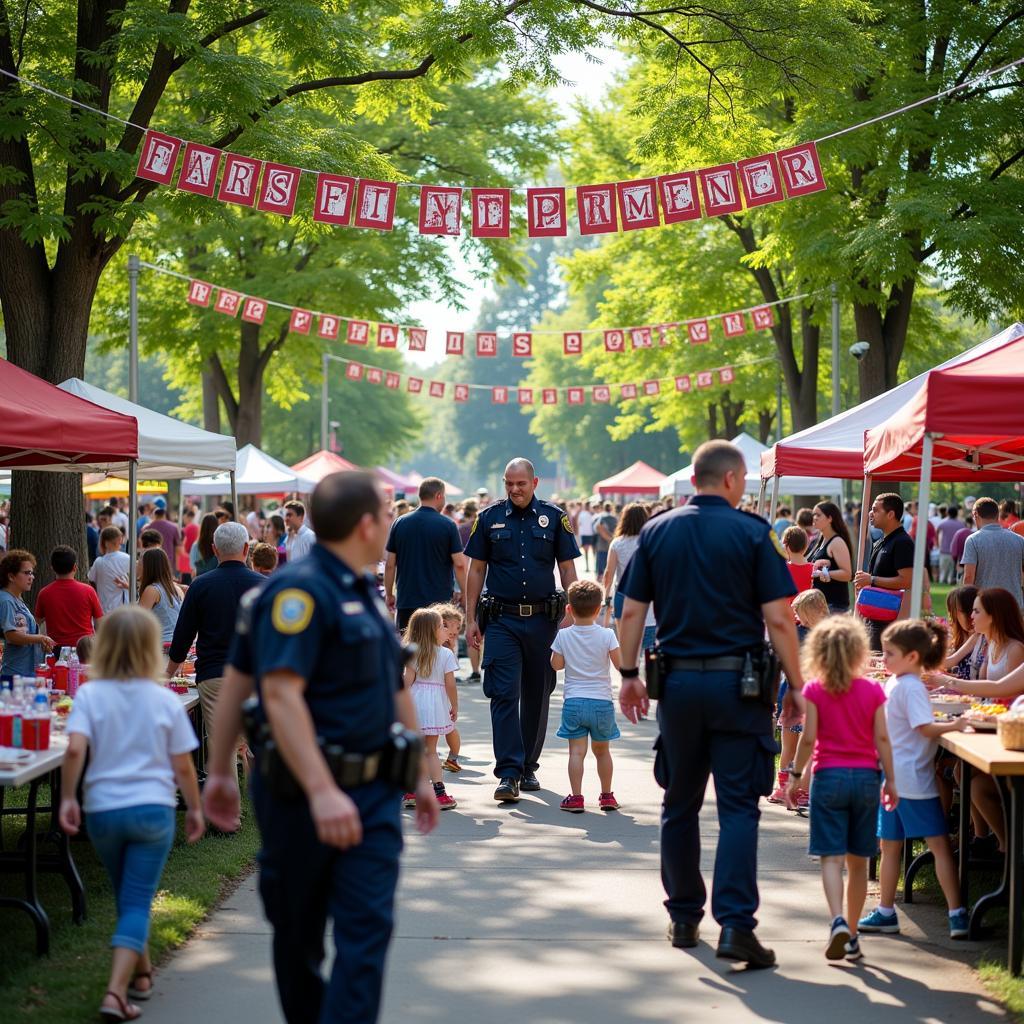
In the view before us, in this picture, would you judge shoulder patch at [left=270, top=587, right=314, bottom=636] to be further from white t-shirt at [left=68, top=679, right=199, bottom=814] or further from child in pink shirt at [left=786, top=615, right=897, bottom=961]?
child in pink shirt at [left=786, top=615, right=897, bottom=961]

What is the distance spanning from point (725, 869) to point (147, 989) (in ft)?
7.69

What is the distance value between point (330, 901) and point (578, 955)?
242 centimetres

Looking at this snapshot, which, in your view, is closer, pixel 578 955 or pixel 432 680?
pixel 578 955

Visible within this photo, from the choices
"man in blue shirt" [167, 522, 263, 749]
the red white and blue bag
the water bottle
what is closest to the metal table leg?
the water bottle

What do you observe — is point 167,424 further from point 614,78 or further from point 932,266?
point 614,78

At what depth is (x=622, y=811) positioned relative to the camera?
9266mm

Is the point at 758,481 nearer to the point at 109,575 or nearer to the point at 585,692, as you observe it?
the point at 109,575

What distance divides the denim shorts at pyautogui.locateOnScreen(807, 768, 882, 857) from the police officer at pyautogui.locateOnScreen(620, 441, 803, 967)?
0.27 meters

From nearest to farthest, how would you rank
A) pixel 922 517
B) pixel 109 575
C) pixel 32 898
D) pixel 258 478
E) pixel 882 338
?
pixel 32 898
pixel 922 517
pixel 109 575
pixel 882 338
pixel 258 478

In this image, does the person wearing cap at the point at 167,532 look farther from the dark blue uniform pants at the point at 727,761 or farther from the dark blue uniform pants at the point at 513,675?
the dark blue uniform pants at the point at 727,761

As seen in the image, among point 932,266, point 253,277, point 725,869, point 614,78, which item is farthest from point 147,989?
point 614,78

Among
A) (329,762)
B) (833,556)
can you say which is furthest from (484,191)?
(329,762)

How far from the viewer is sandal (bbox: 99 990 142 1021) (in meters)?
5.02

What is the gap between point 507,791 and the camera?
31.1ft
